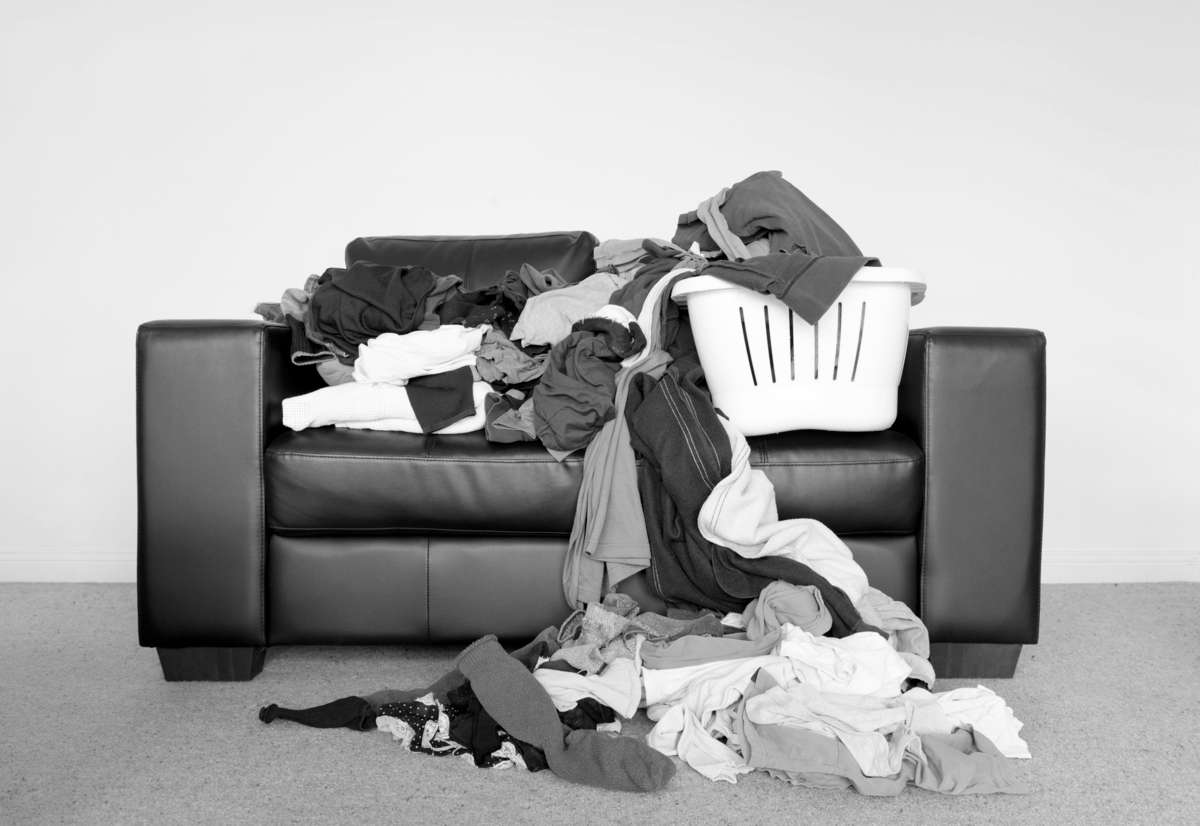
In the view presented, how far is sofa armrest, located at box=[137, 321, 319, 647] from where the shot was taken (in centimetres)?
→ 180

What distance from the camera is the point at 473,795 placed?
54.0 inches

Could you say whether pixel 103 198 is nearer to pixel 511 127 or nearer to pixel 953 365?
pixel 511 127

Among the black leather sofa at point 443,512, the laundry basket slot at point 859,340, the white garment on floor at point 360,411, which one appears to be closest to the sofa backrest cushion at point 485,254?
the white garment on floor at point 360,411

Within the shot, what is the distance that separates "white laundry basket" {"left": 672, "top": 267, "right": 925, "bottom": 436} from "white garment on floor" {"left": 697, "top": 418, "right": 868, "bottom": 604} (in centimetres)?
13

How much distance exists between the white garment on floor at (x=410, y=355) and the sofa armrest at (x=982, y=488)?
869 mm

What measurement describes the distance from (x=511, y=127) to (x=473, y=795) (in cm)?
191

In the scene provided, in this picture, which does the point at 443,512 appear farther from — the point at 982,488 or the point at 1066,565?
the point at 1066,565

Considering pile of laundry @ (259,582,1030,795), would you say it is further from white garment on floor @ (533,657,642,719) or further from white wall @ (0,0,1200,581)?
white wall @ (0,0,1200,581)

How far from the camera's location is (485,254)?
2.39 meters

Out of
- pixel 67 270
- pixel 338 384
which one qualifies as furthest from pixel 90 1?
pixel 338 384

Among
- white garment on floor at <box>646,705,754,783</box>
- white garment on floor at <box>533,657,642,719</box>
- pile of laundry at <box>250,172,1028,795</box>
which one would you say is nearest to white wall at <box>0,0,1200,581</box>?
pile of laundry at <box>250,172,1028,795</box>

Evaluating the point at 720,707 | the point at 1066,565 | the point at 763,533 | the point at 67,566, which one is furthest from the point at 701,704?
the point at 67,566

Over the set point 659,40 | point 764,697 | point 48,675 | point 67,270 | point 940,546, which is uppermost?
point 659,40

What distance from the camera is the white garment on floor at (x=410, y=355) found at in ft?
6.26
